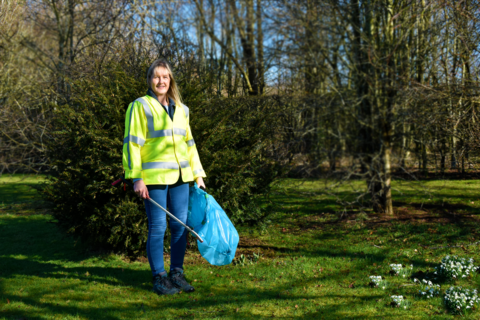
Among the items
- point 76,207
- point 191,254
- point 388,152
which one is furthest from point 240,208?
point 388,152

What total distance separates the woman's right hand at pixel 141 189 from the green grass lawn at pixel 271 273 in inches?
40.2

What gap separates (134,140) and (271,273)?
7.30ft

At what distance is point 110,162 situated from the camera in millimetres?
4723

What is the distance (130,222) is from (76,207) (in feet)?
2.35

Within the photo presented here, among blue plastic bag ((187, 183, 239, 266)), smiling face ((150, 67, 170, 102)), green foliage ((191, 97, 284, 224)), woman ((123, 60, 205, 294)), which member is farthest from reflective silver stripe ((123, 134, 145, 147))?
green foliage ((191, 97, 284, 224))

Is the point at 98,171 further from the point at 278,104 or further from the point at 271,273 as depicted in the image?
the point at 278,104

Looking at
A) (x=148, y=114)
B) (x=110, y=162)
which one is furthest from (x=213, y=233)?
(x=110, y=162)

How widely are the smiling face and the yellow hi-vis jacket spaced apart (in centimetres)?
9

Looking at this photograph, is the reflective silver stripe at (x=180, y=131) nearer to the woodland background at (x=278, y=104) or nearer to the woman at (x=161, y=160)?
the woman at (x=161, y=160)

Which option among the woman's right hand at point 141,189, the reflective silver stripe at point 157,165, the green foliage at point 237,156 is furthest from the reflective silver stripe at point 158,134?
the green foliage at point 237,156

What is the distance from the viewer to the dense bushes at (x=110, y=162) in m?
4.68

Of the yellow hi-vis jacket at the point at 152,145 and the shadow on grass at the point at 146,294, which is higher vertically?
the yellow hi-vis jacket at the point at 152,145

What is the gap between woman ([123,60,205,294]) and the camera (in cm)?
362

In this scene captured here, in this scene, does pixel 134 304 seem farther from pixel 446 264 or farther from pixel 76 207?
pixel 446 264
